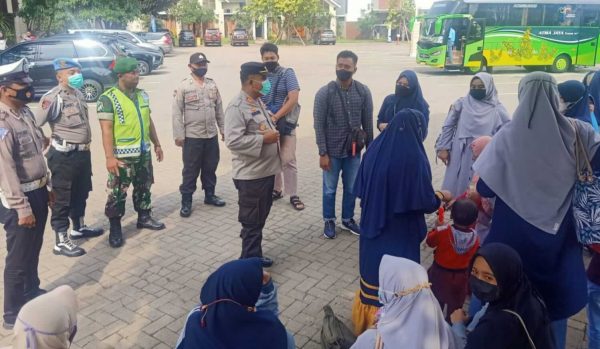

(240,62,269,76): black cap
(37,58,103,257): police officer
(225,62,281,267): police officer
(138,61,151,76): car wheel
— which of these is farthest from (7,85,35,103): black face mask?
(138,61,151,76): car wheel

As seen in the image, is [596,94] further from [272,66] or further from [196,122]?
[196,122]

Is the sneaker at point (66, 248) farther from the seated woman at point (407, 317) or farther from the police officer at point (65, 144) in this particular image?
the seated woman at point (407, 317)

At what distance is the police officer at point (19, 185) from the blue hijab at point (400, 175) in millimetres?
2496

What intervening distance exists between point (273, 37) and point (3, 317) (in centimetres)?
5006

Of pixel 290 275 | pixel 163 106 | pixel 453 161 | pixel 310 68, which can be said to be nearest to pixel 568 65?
pixel 310 68

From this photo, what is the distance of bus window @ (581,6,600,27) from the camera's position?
20188mm

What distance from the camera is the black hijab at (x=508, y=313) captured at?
2246mm

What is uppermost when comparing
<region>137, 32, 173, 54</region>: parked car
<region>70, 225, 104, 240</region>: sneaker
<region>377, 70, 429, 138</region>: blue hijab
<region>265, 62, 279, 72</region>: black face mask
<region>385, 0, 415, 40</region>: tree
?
<region>385, 0, 415, 40</region>: tree

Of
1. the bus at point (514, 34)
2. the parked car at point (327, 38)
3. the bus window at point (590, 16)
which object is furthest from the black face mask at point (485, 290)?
the parked car at point (327, 38)

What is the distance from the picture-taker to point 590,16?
20.2 m

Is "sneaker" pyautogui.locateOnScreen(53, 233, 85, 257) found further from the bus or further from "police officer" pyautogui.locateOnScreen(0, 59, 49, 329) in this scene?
the bus

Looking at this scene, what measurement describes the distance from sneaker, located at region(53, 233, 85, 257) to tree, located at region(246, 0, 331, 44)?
142 feet

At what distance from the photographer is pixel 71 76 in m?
4.91

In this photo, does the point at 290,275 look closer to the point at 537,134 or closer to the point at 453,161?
the point at 453,161
